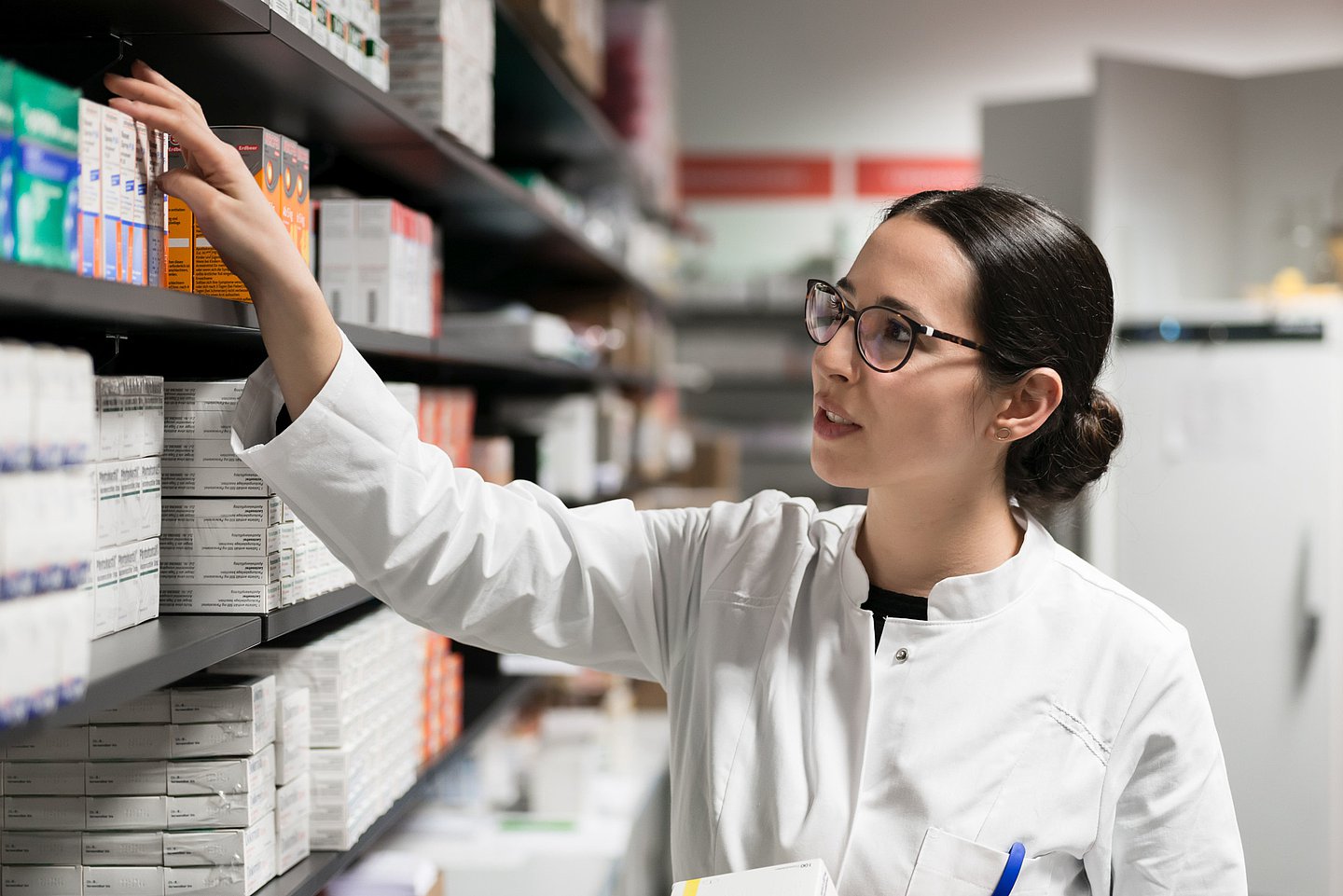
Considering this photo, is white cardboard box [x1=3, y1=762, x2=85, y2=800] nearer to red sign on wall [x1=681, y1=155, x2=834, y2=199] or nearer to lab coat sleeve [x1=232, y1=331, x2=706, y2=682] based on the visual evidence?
lab coat sleeve [x1=232, y1=331, x2=706, y2=682]

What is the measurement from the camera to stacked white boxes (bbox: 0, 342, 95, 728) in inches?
37.2

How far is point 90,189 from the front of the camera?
3.82 feet

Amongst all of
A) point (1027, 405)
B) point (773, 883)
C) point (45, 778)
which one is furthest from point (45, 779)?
point (1027, 405)

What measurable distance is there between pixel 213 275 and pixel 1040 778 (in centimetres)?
120

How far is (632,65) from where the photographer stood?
4.75 metres

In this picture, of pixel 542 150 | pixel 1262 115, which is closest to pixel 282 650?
pixel 542 150

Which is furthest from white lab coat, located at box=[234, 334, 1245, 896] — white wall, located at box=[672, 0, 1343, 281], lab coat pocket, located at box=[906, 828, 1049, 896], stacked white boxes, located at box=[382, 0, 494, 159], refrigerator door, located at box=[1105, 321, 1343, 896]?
white wall, located at box=[672, 0, 1343, 281]

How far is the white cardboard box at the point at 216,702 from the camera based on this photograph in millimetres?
1472

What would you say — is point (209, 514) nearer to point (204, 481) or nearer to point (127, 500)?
point (204, 481)

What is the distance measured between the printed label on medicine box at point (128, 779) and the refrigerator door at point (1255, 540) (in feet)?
11.3

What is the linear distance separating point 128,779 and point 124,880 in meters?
0.12

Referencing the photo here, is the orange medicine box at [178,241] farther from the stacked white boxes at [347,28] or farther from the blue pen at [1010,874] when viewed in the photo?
the blue pen at [1010,874]

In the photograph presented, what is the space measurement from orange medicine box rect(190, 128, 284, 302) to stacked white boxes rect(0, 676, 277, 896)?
517 mm

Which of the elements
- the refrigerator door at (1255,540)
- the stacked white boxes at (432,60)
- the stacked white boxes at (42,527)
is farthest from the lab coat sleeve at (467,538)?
the refrigerator door at (1255,540)
